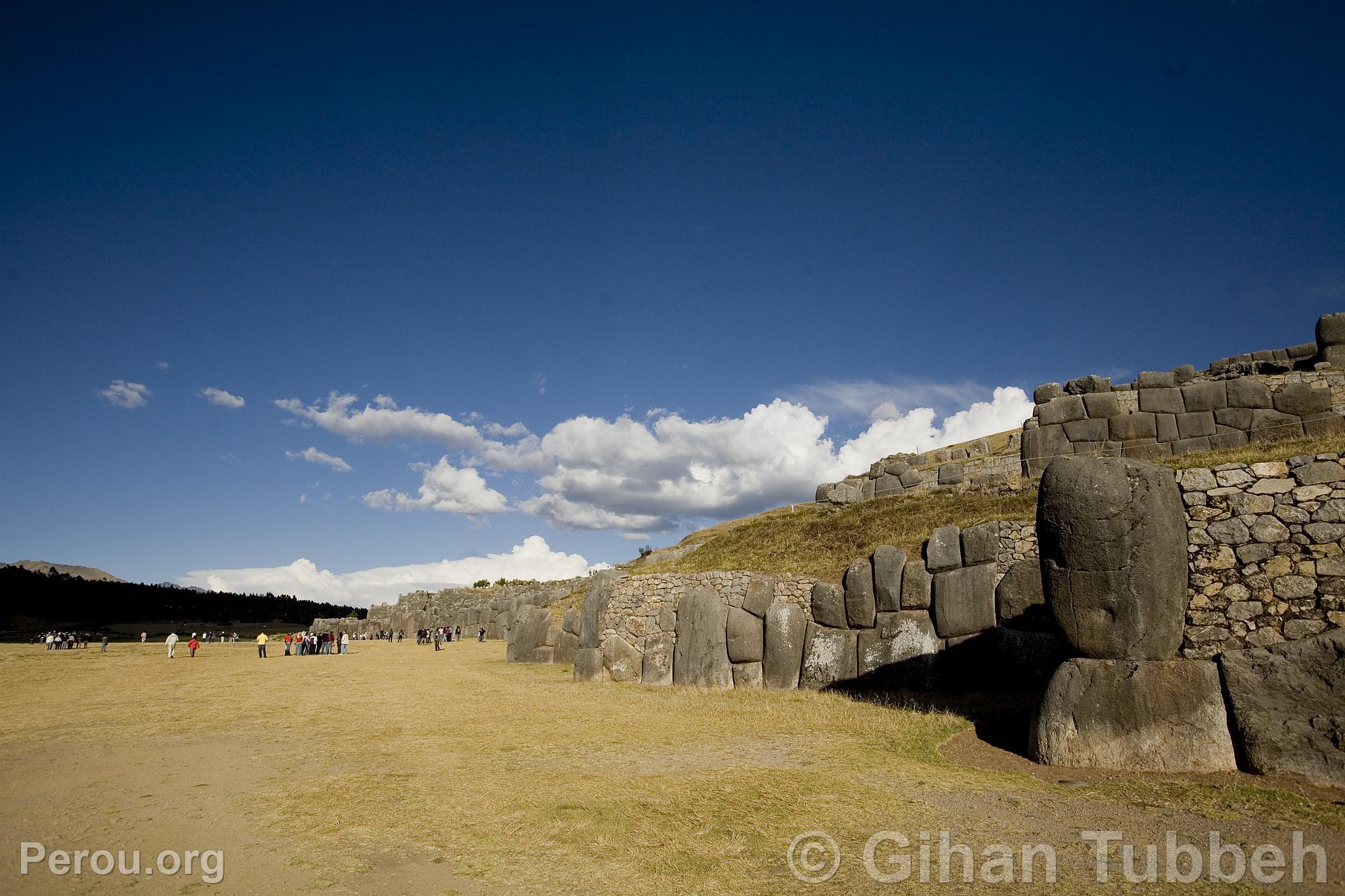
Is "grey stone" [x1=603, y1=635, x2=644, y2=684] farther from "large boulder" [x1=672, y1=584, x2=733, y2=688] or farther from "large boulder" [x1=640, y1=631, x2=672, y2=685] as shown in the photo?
"large boulder" [x1=672, y1=584, x2=733, y2=688]

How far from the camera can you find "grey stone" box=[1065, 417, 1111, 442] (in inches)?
835

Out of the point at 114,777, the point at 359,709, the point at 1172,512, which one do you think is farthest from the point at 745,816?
the point at 359,709

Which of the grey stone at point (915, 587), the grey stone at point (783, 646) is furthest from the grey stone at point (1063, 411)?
the grey stone at point (783, 646)

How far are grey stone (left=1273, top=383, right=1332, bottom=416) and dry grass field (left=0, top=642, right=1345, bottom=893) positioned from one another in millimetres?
15235

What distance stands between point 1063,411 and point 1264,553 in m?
14.6

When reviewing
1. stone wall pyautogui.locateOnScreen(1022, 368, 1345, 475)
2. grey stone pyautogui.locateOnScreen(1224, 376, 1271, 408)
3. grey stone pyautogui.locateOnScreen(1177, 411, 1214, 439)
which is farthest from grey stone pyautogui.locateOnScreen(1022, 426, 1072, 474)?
grey stone pyautogui.locateOnScreen(1224, 376, 1271, 408)

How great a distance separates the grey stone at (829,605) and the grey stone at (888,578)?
2.71ft

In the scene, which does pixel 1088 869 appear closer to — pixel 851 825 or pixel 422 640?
pixel 851 825

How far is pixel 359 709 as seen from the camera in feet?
50.8

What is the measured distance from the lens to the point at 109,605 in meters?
78.9

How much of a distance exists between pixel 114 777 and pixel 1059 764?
11.5 metres

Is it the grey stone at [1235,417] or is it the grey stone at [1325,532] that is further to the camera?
the grey stone at [1235,417]

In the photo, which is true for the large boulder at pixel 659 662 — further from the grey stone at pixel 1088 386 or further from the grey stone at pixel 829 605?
the grey stone at pixel 1088 386

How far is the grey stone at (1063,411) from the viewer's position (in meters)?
21.8
